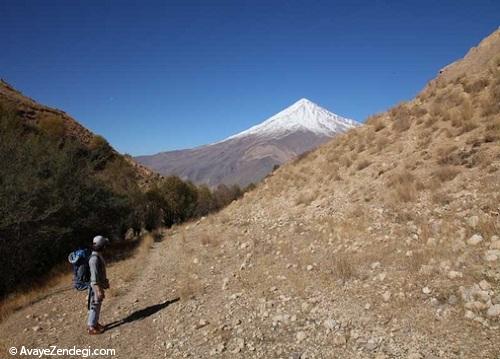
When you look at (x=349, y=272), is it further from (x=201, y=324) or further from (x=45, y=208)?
(x=45, y=208)

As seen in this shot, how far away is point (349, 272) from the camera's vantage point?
276 inches

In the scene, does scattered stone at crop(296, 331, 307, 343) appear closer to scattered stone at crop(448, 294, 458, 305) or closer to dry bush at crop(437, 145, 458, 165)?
scattered stone at crop(448, 294, 458, 305)

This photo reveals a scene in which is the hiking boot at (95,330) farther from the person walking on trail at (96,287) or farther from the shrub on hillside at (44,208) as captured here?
the shrub on hillside at (44,208)

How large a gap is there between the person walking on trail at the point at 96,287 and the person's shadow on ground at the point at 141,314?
249mm

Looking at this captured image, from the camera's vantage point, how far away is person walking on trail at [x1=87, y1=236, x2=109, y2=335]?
7.02 meters

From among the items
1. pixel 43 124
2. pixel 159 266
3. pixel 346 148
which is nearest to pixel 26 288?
pixel 159 266

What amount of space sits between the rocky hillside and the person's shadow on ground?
A: 47mm

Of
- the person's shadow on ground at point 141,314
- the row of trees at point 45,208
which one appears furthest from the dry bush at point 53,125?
the person's shadow on ground at point 141,314

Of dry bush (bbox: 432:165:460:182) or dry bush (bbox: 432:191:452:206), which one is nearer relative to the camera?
dry bush (bbox: 432:191:452:206)

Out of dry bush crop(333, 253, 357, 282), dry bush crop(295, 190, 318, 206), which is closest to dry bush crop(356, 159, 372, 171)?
dry bush crop(295, 190, 318, 206)

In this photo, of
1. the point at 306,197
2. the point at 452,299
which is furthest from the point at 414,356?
the point at 306,197

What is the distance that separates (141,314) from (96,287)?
1.16 m

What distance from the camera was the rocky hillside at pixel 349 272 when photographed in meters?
5.35

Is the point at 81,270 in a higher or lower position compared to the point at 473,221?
higher
